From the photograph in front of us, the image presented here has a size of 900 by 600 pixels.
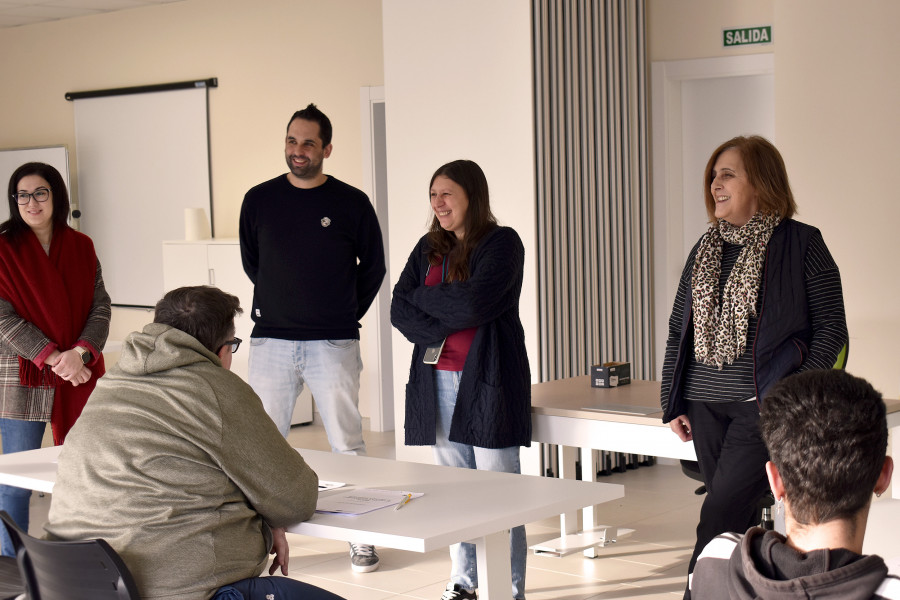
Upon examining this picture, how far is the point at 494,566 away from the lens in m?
2.71

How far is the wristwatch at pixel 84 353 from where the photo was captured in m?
4.24

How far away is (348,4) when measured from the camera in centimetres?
787

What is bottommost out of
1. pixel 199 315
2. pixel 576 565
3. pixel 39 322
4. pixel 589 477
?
pixel 576 565

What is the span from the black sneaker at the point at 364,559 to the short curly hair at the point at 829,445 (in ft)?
10.3

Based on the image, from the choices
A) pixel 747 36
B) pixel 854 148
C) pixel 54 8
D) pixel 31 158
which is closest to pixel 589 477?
pixel 854 148

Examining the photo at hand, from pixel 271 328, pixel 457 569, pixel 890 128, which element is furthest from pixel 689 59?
pixel 457 569

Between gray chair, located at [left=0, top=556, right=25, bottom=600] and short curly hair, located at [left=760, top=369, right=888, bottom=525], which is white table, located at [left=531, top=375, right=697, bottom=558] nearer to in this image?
gray chair, located at [left=0, top=556, right=25, bottom=600]

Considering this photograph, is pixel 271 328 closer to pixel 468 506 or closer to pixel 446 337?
pixel 446 337

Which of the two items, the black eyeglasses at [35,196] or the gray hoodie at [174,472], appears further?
the black eyeglasses at [35,196]

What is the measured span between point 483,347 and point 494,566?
1.14 m

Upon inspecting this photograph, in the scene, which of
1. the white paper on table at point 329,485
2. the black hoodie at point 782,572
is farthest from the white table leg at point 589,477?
the black hoodie at point 782,572

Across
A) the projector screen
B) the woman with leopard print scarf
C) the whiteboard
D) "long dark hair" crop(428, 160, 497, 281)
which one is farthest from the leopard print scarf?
the whiteboard

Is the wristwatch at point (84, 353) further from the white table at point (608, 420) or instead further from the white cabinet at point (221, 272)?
the white cabinet at point (221, 272)

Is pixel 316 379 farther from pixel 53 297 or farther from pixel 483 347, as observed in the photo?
pixel 53 297
